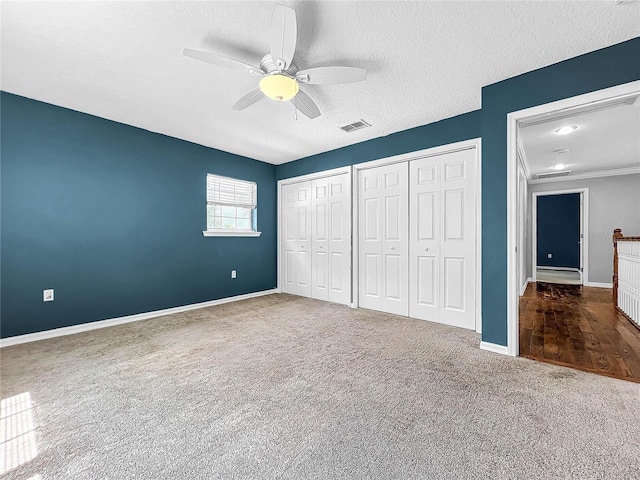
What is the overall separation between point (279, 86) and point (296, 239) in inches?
130

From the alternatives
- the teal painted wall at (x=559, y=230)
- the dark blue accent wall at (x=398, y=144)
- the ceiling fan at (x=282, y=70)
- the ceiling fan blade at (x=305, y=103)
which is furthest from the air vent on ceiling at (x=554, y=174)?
the ceiling fan at (x=282, y=70)

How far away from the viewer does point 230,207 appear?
16.0 ft

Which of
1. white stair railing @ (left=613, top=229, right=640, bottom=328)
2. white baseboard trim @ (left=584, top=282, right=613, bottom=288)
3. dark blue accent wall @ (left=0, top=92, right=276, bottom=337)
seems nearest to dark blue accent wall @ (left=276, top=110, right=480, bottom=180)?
dark blue accent wall @ (left=0, top=92, right=276, bottom=337)

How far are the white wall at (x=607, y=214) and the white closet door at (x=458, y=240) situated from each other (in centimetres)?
505

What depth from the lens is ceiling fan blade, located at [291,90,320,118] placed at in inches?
97.3

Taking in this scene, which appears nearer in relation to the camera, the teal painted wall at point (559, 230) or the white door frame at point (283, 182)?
the white door frame at point (283, 182)

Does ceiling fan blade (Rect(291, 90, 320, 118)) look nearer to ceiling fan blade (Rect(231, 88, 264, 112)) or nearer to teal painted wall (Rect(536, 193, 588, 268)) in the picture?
ceiling fan blade (Rect(231, 88, 264, 112))

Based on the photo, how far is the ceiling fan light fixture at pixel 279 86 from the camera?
2098mm

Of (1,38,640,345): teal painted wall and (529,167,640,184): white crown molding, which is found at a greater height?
(529,167,640,184): white crown molding

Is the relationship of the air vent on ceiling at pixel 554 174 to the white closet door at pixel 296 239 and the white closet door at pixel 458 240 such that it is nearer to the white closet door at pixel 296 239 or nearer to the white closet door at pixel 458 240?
the white closet door at pixel 458 240

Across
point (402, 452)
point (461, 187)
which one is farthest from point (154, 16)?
point (461, 187)

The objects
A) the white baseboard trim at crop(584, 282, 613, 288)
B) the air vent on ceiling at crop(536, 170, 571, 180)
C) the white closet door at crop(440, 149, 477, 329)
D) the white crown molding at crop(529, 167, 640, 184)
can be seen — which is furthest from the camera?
the air vent on ceiling at crop(536, 170, 571, 180)

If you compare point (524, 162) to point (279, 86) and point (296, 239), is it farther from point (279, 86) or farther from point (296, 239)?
point (279, 86)

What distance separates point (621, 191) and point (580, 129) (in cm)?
345
